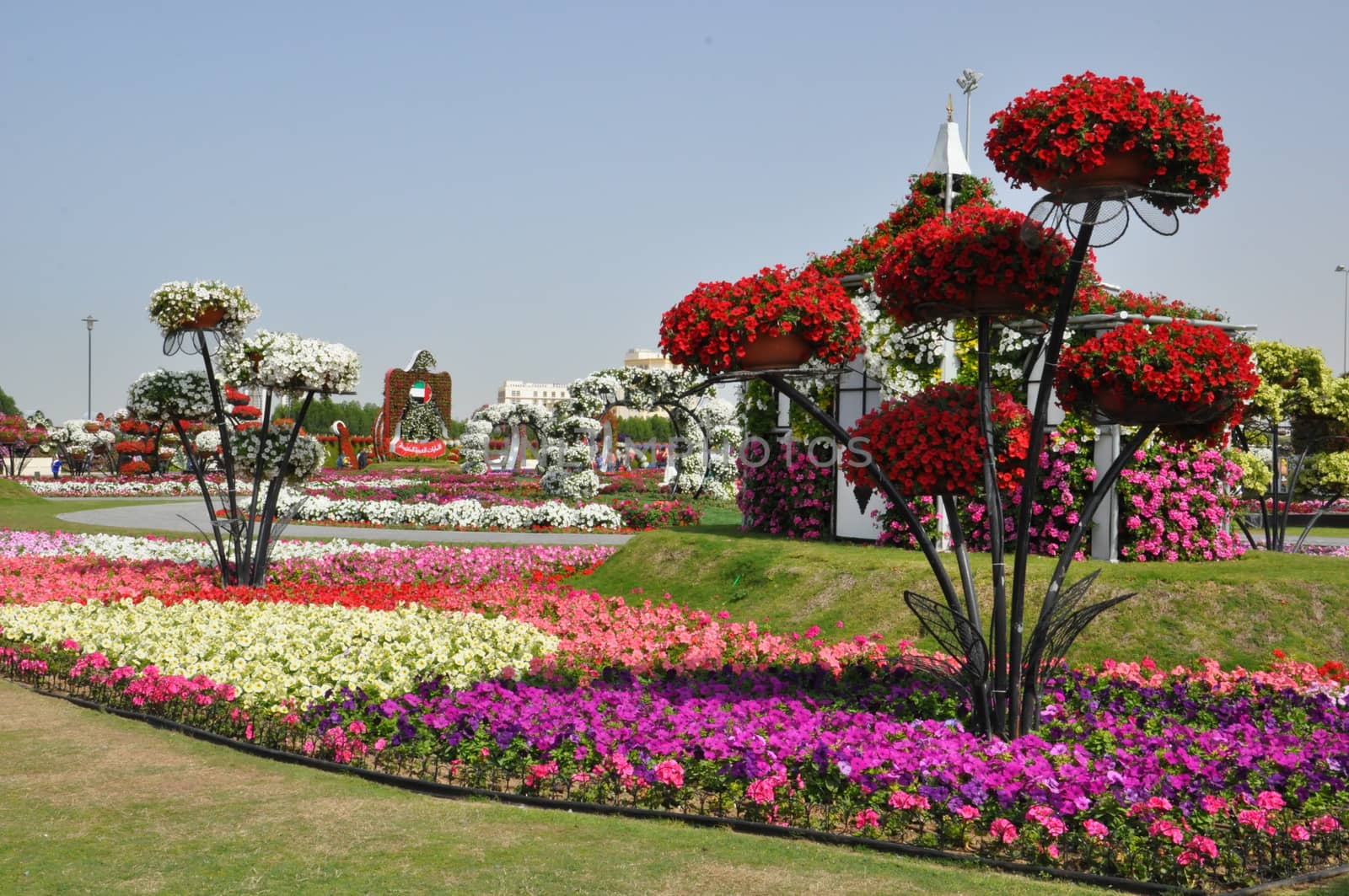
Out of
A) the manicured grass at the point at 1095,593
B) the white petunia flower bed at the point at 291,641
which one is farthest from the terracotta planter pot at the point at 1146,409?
the white petunia flower bed at the point at 291,641

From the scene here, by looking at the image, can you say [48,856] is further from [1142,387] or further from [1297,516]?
[1297,516]

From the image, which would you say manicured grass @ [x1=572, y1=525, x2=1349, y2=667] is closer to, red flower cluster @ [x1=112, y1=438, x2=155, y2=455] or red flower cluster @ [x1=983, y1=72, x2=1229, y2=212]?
red flower cluster @ [x1=983, y1=72, x2=1229, y2=212]

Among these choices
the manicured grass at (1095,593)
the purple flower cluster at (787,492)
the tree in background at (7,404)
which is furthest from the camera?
the tree in background at (7,404)

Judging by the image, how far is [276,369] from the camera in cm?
1210

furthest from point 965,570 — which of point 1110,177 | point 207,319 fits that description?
point 207,319

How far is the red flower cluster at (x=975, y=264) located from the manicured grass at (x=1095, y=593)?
3758 millimetres

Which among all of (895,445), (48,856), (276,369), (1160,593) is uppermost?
(276,369)

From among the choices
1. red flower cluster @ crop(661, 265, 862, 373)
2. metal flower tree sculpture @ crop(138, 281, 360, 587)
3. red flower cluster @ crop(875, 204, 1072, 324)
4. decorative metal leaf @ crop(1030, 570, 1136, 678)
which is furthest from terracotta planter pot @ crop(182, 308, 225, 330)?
decorative metal leaf @ crop(1030, 570, 1136, 678)

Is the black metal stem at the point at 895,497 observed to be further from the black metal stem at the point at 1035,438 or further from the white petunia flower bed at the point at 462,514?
the white petunia flower bed at the point at 462,514

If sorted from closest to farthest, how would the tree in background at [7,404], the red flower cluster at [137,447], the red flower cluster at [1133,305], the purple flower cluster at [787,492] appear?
1. the red flower cluster at [1133,305]
2. the purple flower cluster at [787,492]
3. the red flower cluster at [137,447]
4. the tree in background at [7,404]

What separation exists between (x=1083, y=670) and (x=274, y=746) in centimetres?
559

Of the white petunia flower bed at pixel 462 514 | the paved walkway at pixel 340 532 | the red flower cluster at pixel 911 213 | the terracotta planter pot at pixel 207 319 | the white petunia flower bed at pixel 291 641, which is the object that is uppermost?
the red flower cluster at pixel 911 213

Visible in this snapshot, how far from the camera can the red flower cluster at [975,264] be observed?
249 inches

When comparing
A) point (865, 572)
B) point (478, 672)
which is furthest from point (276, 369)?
point (865, 572)
